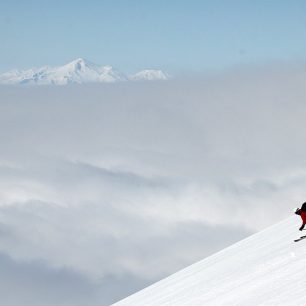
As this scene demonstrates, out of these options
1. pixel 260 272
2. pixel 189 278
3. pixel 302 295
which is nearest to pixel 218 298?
pixel 260 272

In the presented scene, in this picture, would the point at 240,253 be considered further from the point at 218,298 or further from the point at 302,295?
the point at 302,295

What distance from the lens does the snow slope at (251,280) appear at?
1297 cm

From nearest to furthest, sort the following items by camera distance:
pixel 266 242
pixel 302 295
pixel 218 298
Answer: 1. pixel 302 295
2. pixel 218 298
3. pixel 266 242

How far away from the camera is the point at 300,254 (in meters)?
16.3

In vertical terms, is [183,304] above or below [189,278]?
below

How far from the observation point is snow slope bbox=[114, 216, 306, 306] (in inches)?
511

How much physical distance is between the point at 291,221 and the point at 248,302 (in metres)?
14.3

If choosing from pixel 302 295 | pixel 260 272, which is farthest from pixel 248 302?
pixel 260 272

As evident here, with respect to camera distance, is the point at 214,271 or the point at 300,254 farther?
the point at 214,271

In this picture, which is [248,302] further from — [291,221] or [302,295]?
[291,221]

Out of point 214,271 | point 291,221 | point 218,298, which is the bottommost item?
point 218,298

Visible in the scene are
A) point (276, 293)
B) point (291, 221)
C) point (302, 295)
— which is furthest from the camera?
point (291, 221)

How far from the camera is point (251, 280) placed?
15.9m

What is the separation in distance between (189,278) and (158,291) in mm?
1603
